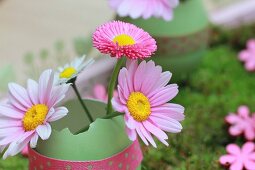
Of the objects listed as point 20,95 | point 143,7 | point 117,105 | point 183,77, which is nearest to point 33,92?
point 20,95

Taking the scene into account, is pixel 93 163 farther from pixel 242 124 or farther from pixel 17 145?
pixel 242 124

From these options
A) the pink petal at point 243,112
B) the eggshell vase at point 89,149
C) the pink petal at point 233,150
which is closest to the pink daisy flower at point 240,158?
the pink petal at point 233,150

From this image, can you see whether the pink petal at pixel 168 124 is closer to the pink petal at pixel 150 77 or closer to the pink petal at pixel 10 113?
the pink petal at pixel 150 77

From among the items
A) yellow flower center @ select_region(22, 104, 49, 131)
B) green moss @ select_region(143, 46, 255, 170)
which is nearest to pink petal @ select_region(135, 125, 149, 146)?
yellow flower center @ select_region(22, 104, 49, 131)

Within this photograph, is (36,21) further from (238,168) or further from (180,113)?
(180,113)

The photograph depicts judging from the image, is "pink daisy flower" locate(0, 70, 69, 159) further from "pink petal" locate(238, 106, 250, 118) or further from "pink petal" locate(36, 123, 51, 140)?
"pink petal" locate(238, 106, 250, 118)

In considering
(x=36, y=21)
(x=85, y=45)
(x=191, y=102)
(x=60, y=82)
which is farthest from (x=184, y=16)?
(x=36, y=21)
